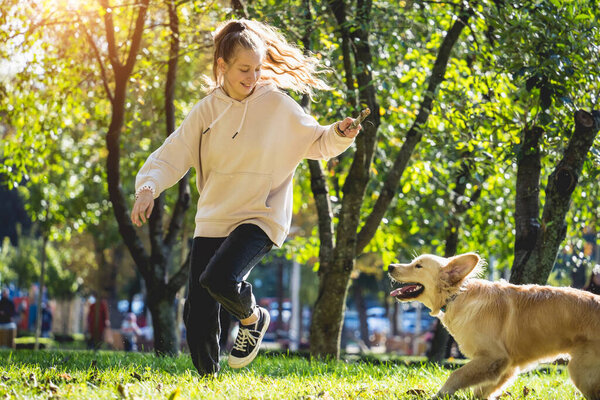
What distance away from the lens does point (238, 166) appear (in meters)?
4.85

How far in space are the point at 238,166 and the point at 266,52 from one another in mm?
900

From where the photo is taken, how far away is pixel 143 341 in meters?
29.1

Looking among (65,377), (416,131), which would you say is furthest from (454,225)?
(65,377)

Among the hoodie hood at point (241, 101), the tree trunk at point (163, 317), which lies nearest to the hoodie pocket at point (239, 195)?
the hoodie hood at point (241, 101)

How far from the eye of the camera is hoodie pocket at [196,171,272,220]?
480cm

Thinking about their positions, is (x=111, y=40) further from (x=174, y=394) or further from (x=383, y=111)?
(x=174, y=394)

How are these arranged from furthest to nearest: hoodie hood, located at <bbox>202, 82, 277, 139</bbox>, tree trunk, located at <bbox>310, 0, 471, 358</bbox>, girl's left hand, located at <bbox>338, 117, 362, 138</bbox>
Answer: tree trunk, located at <bbox>310, 0, 471, 358</bbox> < hoodie hood, located at <bbox>202, 82, 277, 139</bbox> < girl's left hand, located at <bbox>338, 117, 362, 138</bbox>

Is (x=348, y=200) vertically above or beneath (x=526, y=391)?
above

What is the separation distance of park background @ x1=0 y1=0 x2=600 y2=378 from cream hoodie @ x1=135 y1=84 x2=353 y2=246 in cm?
197

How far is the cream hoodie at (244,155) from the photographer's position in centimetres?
482

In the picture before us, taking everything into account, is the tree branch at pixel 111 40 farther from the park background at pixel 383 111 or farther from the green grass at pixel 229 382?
the green grass at pixel 229 382

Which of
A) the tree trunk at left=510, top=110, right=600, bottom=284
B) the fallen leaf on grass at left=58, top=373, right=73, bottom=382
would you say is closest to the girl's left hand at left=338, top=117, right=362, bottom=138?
the fallen leaf on grass at left=58, top=373, right=73, bottom=382

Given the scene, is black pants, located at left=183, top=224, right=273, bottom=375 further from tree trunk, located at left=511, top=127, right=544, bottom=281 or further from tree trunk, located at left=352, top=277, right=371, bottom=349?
Result: tree trunk, located at left=352, top=277, right=371, bottom=349

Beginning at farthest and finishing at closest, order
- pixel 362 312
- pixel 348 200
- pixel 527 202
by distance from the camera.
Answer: pixel 362 312 < pixel 348 200 < pixel 527 202
